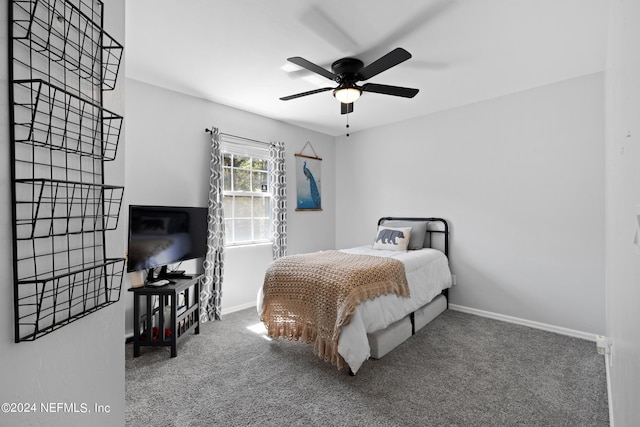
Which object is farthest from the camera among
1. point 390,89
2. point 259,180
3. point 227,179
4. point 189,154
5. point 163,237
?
point 259,180

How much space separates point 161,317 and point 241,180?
1.91 metres

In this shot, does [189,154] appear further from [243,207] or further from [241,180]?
[243,207]

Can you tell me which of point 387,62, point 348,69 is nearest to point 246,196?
point 348,69

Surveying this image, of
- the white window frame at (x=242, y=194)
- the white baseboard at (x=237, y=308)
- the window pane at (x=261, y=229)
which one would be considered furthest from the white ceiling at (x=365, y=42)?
the white baseboard at (x=237, y=308)

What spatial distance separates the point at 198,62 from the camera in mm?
2680

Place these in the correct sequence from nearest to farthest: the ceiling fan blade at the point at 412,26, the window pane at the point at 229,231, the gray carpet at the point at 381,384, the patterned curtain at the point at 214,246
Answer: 1. the gray carpet at the point at 381,384
2. the ceiling fan blade at the point at 412,26
3. the patterned curtain at the point at 214,246
4. the window pane at the point at 229,231

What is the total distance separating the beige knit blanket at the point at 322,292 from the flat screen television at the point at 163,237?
95 cm

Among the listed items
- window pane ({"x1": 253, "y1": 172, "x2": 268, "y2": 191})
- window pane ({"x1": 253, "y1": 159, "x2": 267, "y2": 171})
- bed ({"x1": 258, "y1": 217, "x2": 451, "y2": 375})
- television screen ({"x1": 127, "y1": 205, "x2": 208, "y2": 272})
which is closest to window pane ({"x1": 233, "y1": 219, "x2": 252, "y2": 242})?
window pane ({"x1": 253, "y1": 172, "x2": 268, "y2": 191})

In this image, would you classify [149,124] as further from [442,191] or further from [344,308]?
[442,191]

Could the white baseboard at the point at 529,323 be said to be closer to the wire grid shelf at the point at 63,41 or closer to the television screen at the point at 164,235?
the television screen at the point at 164,235

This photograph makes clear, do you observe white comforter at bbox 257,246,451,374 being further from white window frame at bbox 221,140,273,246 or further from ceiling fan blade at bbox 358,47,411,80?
ceiling fan blade at bbox 358,47,411,80

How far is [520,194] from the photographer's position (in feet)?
11.0

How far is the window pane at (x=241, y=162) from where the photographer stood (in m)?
3.90

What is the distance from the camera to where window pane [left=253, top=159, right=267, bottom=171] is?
411cm
